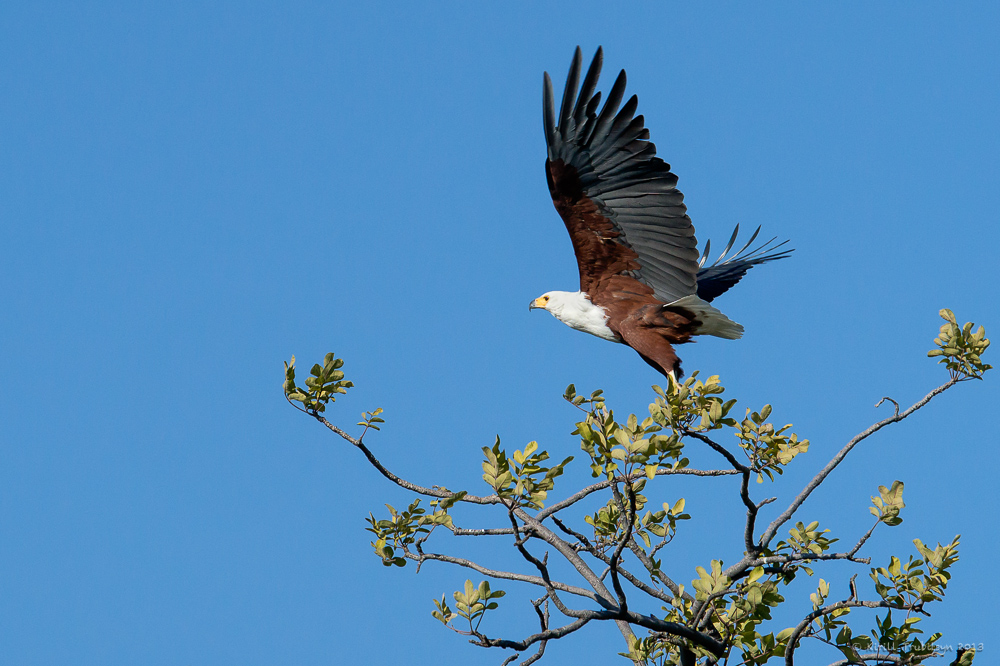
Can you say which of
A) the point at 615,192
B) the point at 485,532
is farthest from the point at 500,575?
the point at 615,192

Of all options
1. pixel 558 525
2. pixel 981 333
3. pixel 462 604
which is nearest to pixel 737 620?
pixel 558 525

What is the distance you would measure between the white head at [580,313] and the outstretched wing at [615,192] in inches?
10.6

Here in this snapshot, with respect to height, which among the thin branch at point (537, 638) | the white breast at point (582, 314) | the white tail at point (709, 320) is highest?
the white breast at point (582, 314)

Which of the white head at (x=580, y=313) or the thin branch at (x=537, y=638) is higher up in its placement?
the white head at (x=580, y=313)

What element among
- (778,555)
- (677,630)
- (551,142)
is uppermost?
(551,142)

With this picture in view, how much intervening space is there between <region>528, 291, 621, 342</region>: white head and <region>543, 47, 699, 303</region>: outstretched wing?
0.88 ft

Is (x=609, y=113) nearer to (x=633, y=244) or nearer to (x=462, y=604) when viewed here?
(x=633, y=244)

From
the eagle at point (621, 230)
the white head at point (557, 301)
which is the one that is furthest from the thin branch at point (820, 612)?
the white head at point (557, 301)

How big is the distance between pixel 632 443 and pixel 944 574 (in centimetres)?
181

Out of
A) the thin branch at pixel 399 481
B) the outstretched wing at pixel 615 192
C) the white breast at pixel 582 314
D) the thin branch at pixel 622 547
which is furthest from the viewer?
the white breast at pixel 582 314

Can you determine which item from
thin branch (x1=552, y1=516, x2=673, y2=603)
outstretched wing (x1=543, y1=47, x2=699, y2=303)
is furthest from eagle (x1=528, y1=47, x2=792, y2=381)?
thin branch (x1=552, y1=516, x2=673, y2=603)

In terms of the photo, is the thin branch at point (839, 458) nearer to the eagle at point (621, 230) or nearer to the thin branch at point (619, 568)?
the thin branch at point (619, 568)

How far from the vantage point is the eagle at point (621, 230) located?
6.31m

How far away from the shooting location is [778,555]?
13.2 feet
